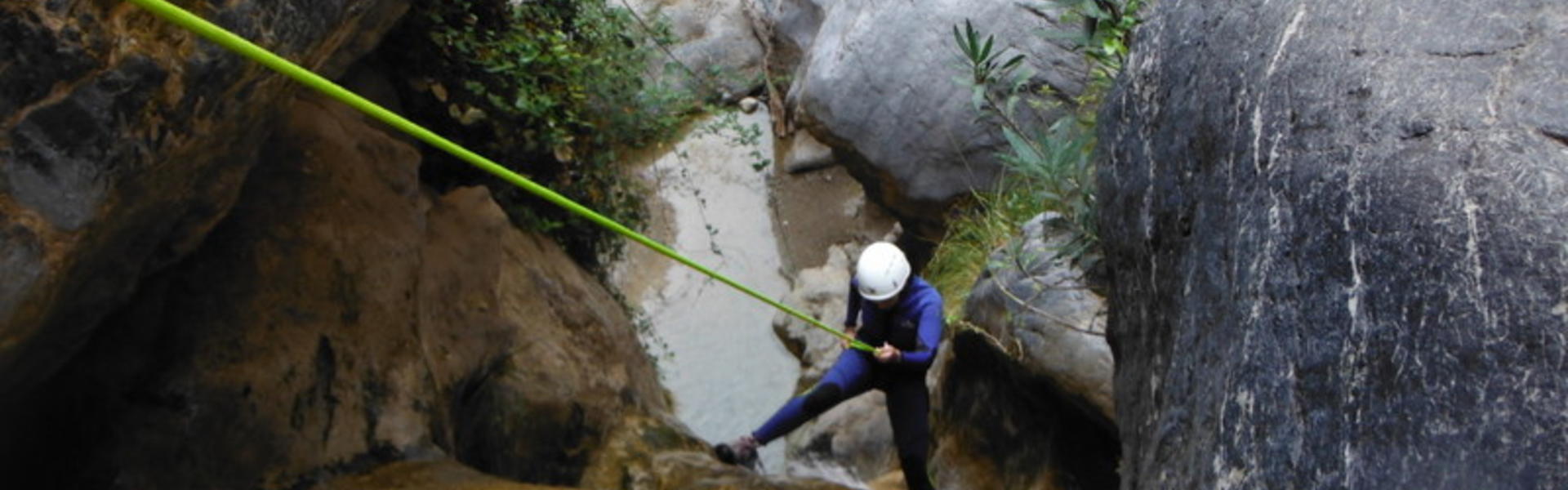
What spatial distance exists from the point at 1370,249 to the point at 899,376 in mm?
4894

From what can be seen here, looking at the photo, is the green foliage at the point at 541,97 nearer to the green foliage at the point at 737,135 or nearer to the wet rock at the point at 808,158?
the green foliage at the point at 737,135

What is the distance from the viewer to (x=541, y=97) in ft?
26.3

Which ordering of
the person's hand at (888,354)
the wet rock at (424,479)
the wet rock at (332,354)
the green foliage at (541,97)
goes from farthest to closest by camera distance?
the green foliage at (541,97)
the person's hand at (888,354)
the wet rock at (424,479)
the wet rock at (332,354)

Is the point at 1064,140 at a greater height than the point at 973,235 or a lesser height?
greater

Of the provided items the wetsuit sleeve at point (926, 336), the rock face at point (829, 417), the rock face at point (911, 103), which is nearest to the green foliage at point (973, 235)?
the rock face at point (911, 103)

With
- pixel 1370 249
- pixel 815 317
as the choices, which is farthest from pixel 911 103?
pixel 1370 249

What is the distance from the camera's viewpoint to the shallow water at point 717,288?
1180cm

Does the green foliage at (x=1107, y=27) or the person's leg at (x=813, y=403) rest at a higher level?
the green foliage at (x=1107, y=27)

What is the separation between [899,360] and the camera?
A: 287 inches

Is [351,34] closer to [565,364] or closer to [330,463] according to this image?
[330,463]

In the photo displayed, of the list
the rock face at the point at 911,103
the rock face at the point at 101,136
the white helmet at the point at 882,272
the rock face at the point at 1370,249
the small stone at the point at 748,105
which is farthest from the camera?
the small stone at the point at 748,105

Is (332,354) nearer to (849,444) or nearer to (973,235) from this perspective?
(849,444)

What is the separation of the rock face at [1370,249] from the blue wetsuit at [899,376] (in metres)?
3.92

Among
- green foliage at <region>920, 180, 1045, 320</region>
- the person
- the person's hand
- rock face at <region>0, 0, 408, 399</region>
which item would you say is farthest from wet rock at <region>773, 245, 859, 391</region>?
rock face at <region>0, 0, 408, 399</region>
